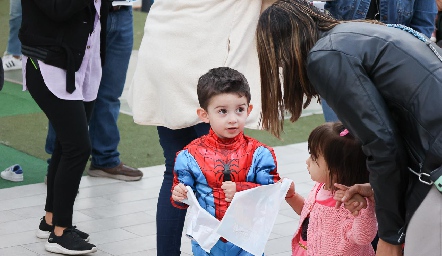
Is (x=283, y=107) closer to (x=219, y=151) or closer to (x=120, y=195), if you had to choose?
(x=219, y=151)

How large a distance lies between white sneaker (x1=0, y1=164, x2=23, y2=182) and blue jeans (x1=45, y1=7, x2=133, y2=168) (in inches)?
10.9

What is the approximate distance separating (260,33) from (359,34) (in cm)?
39

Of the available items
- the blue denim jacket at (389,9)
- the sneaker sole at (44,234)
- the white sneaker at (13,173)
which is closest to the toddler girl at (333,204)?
the blue denim jacket at (389,9)

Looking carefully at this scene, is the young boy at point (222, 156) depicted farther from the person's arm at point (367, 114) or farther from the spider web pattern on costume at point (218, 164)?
the person's arm at point (367, 114)

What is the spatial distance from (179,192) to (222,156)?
0.84 ft

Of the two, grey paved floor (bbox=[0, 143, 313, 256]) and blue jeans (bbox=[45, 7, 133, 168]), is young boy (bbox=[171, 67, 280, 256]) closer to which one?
grey paved floor (bbox=[0, 143, 313, 256])

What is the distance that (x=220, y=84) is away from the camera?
13.0 ft

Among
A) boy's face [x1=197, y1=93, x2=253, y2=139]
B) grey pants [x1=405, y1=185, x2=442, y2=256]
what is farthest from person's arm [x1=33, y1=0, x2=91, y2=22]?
grey pants [x1=405, y1=185, x2=442, y2=256]

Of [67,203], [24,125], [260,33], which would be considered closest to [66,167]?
[67,203]

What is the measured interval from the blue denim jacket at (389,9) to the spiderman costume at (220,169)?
4.54 ft

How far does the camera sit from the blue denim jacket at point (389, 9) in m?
5.04

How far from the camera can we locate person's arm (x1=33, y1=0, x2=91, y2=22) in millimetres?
4867

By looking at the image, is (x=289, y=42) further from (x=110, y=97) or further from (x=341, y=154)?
(x=110, y=97)

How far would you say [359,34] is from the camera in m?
3.00
